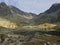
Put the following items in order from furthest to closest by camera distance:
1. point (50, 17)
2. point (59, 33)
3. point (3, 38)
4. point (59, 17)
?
point (50, 17)
point (59, 17)
point (59, 33)
point (3, 38)

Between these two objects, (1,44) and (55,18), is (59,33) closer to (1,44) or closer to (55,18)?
(1,44)

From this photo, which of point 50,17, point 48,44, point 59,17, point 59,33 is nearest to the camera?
point 48,44

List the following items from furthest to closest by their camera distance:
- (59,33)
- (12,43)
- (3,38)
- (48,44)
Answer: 1. (59,33)
2. (3,38)
3. (12,43)
4. (48,44)

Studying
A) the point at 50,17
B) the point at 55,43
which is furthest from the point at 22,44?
the point at 50,17

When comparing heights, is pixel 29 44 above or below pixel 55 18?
below

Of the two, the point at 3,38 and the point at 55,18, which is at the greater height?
the point at 55,18

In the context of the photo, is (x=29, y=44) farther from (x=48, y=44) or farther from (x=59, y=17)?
(x=59, y=17)

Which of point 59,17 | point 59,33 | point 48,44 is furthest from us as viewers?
point 59,17

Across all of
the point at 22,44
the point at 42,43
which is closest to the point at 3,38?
the point at 22,44

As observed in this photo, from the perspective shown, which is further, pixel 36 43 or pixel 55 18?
pixel 55 18
